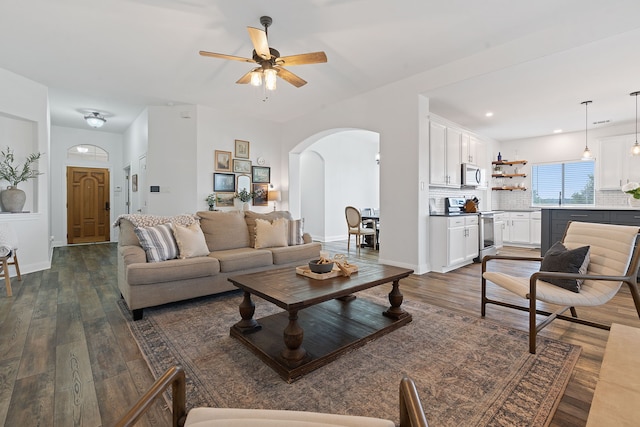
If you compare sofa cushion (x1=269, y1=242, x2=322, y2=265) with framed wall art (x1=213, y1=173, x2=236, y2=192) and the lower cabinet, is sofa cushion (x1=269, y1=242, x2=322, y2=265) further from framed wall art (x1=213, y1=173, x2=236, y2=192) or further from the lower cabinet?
framed wall art (x1=213, y1=173, x2=236, y2=192)

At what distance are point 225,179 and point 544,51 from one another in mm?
5553

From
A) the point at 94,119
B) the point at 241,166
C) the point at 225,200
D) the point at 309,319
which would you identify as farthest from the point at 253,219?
the point at 94,119

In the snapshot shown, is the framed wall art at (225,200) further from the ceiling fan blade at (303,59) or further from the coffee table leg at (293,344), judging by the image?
the coffee table leg at (293,344)

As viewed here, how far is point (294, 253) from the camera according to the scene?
13.2 feet

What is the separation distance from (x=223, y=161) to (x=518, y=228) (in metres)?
7.15

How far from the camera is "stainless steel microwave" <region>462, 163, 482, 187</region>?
18.6 feet

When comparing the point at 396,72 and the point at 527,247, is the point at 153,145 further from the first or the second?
the point at 527,247

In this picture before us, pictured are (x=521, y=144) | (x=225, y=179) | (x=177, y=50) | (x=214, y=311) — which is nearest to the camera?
(x=214, y=311)

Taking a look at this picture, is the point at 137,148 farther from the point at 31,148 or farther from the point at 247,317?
the point at 247,317

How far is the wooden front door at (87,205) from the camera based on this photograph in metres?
7.67

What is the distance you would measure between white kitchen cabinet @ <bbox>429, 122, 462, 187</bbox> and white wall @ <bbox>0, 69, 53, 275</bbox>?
252 inches

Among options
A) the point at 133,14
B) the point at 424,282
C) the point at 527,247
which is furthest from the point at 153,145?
the point at 527,247

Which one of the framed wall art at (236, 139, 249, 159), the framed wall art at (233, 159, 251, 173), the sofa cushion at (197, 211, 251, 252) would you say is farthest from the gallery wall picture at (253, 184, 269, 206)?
the sofa cushion at (197, 211, 251, 252)

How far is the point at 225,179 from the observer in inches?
249
